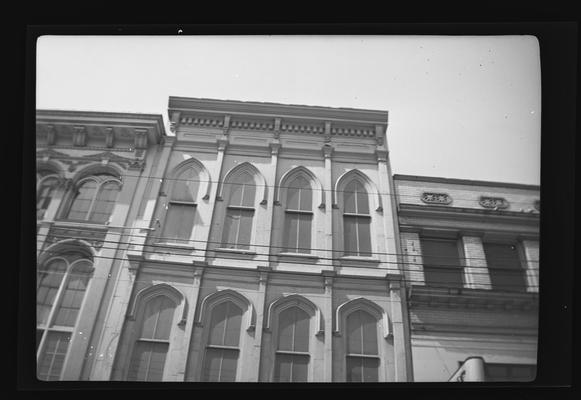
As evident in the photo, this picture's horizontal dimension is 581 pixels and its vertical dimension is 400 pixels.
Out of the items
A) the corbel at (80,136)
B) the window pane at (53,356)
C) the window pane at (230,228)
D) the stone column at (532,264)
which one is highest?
the corbel at (80,136)

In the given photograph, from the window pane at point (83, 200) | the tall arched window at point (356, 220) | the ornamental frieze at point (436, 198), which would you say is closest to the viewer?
the tall arched window at point (356, 220)

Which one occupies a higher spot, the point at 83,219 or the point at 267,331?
the point at 83,219

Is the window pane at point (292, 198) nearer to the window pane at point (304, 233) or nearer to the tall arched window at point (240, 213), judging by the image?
the window pane at point (304, 233)

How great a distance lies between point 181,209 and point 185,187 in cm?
41

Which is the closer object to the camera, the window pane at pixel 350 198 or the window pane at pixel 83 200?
the window pane at pixel 83 200

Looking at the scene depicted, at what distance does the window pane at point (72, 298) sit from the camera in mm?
6427

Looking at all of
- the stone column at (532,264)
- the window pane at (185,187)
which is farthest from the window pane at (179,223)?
the stone column at (532,264)

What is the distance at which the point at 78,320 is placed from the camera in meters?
6.32

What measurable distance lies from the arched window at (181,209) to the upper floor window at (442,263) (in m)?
3.55
